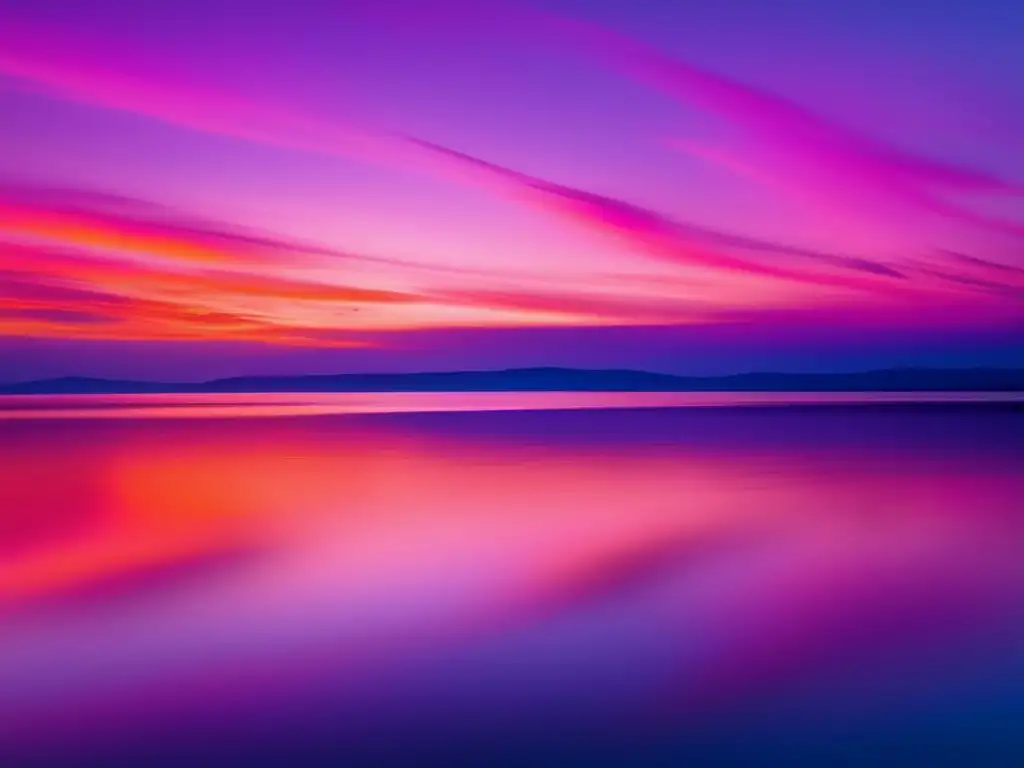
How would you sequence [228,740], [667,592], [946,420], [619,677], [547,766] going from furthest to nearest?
[946,420], [667,592], [619,677], [228,740], [547,766]

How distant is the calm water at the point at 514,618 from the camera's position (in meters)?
3.91

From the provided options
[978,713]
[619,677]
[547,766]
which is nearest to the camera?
[547,766]

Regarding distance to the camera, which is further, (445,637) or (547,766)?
(445,637)

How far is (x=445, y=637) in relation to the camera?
17.7 ft

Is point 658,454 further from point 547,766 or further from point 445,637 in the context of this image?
point 547,766

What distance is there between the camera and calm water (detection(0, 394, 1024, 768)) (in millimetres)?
3912

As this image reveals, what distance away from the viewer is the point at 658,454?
15.0m

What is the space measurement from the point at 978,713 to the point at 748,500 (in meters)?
6.01

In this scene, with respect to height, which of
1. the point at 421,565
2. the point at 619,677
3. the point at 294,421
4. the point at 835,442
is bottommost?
the point at 294,421

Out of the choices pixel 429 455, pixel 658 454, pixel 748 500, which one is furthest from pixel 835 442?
pixel 748 500

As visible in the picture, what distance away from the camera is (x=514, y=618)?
570 centimetres

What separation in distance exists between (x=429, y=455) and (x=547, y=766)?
38.0 ft

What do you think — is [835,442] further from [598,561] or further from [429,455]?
[598,561]

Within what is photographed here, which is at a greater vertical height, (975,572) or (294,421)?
(975,572)
